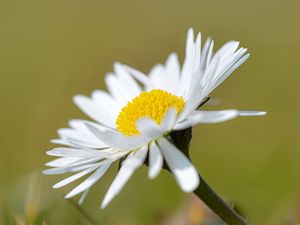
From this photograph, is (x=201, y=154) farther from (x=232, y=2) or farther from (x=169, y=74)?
(x=232, y=2)

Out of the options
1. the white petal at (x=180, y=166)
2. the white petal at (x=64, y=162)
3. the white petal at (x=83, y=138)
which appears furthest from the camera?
the white petal at (x=83, y=138)

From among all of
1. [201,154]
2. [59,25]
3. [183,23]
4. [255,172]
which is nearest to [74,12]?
[59,25]

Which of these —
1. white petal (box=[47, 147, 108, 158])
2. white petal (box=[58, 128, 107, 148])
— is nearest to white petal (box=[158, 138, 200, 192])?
white petal (box=[47, 147, 108, 158])

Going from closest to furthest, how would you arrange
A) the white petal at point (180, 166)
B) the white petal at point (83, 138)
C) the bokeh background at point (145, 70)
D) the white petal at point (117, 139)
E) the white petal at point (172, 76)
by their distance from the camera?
1. the white petal at point (180, 166)
2. the white petal at point (117, 139)
3. the white petal at point (83, 138)
4. the white petal at point (172, 76)
5. the bokeh background at point (145, 70)

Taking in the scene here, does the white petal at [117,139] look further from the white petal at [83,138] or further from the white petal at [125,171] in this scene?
the white petal at [83,138]

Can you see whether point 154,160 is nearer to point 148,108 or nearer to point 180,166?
point 180,166

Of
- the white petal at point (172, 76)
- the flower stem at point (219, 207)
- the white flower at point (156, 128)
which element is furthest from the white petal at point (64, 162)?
the white petal at point (172, 76)

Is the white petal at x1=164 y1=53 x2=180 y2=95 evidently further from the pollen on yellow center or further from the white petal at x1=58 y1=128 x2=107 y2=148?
the white petal at x1=58 y1=128 x2=107 y2=148
